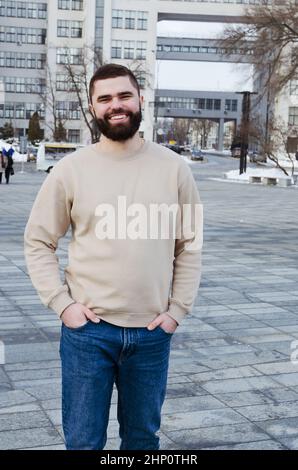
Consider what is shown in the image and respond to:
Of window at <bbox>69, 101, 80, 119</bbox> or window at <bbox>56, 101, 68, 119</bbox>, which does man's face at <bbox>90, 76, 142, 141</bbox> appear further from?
window at <bbox>56, 101, 68, 119</bbox>

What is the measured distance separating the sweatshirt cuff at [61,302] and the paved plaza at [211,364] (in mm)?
1418

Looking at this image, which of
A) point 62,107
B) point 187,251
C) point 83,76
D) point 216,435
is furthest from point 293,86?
point 62,107

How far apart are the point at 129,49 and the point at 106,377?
87924 millimetres

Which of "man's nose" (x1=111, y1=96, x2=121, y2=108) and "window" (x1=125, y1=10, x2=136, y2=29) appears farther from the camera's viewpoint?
"window" (x1=125, y1=10, x2=136, y2=29)

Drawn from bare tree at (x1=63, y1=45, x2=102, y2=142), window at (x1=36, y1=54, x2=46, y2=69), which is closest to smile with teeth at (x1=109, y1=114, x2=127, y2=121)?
bare tree at (x1=63, y1=45, x2=102, y2=142)

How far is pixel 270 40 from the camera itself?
28.8m

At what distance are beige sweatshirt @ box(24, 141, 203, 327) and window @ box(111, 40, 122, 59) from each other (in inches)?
3431

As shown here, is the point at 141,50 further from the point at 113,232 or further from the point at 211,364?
the point at 113,232

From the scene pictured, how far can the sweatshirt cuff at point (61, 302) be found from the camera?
2.64 meters

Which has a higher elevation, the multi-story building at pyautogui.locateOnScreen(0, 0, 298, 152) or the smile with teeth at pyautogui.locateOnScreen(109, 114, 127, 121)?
the multi-story building at pyautogui.locateOnScreen(0, 0, 298, 152)

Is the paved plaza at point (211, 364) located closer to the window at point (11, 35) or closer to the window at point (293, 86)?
the window at point (293, 86)

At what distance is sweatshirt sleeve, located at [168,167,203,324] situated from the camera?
277cm

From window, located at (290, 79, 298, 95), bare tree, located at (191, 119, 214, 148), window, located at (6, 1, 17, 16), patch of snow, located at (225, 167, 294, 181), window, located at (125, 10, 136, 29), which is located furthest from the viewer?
bare tree, located at (191, 119, 214, 148)

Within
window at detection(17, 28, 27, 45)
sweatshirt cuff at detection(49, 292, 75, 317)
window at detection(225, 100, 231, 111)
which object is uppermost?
window at detection(17, 28, 27, 45)
